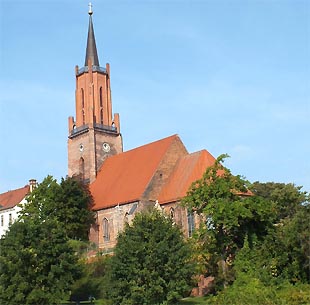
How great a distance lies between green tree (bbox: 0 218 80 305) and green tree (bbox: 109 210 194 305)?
2.71 meters

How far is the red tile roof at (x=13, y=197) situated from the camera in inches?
2630

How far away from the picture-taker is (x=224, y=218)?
37.9 meters

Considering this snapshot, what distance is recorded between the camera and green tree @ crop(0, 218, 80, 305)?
1271 inches

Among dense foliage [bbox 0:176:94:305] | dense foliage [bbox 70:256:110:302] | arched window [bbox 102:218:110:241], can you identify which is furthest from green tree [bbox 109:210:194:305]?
arched window [bbox 102:218:110:241]

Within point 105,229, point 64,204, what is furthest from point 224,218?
point 105,229

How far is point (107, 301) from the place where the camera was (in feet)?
110

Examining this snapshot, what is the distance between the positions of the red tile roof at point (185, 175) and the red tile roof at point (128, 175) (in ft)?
5.87

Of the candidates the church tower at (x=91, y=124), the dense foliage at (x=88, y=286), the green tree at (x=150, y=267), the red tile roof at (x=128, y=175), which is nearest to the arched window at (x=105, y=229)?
the red tile roof at (x=128, y=175)

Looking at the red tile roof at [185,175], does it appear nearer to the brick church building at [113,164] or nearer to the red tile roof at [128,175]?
the brick church building at [113,164]

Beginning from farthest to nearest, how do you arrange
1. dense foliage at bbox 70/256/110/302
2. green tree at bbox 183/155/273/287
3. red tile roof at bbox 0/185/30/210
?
red tile roof at bbox 0/185/30/210 < green tree at bbox 183/155/273/287 < dense foliage at bbox 70/256/110/302

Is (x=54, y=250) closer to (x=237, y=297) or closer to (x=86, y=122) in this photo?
(x=237, y=297)

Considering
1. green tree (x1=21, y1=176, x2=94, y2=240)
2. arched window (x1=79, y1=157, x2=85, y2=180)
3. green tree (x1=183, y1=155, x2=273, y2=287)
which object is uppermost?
arched window (x1=79, y1=157, x2=85, y2=180)

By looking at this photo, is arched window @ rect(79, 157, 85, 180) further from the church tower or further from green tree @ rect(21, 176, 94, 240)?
green tree @ rect(21, 176, 94, 240)

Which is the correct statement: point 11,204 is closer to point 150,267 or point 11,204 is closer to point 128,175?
point 128,175
